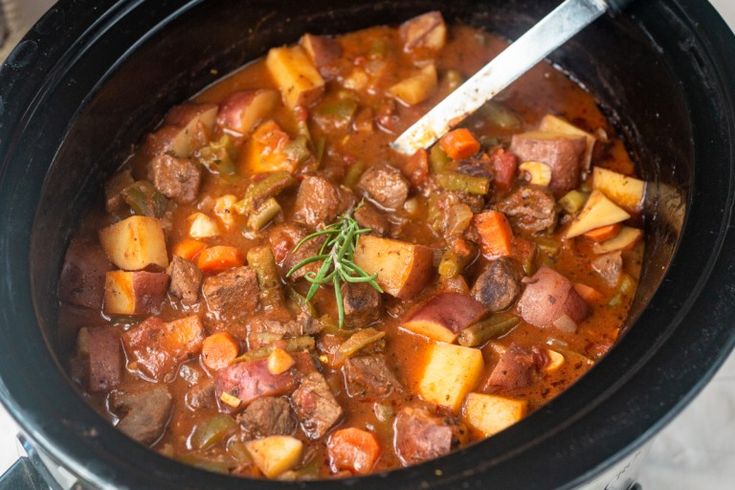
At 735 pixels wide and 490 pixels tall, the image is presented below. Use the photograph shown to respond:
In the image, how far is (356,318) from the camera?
2906 mm

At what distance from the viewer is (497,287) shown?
2967 millimetres

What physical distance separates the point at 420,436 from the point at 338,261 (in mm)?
610

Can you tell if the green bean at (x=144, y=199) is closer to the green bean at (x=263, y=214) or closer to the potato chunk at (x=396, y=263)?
the green bean at (x=263, y=214)

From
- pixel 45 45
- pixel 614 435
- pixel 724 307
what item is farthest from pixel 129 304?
pixel 724 307

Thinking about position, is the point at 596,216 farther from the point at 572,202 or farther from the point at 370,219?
the point at 370,219

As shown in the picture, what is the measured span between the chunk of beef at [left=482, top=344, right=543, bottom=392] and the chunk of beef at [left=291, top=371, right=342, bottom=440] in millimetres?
471

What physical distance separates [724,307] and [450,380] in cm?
84

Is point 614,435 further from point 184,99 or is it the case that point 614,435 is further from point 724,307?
point 184,99

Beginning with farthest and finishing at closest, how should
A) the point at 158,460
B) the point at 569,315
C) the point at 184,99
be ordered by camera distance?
the point at 184,99, the point at 569,315, the point at 158,460

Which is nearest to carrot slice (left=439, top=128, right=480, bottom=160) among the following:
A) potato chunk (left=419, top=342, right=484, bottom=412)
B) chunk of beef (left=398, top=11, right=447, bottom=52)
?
chunk of beef (left=398, top=11, right=447, bottom=52)

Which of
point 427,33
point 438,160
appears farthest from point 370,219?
point 427,33

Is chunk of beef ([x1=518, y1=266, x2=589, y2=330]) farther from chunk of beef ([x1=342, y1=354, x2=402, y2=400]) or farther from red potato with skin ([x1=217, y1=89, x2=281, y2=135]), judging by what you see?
red potato with skin ([x1=217, y1=89, x2=281, y2=135])

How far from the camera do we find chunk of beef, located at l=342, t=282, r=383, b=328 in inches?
114

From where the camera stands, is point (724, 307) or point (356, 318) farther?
point (356, 318)
